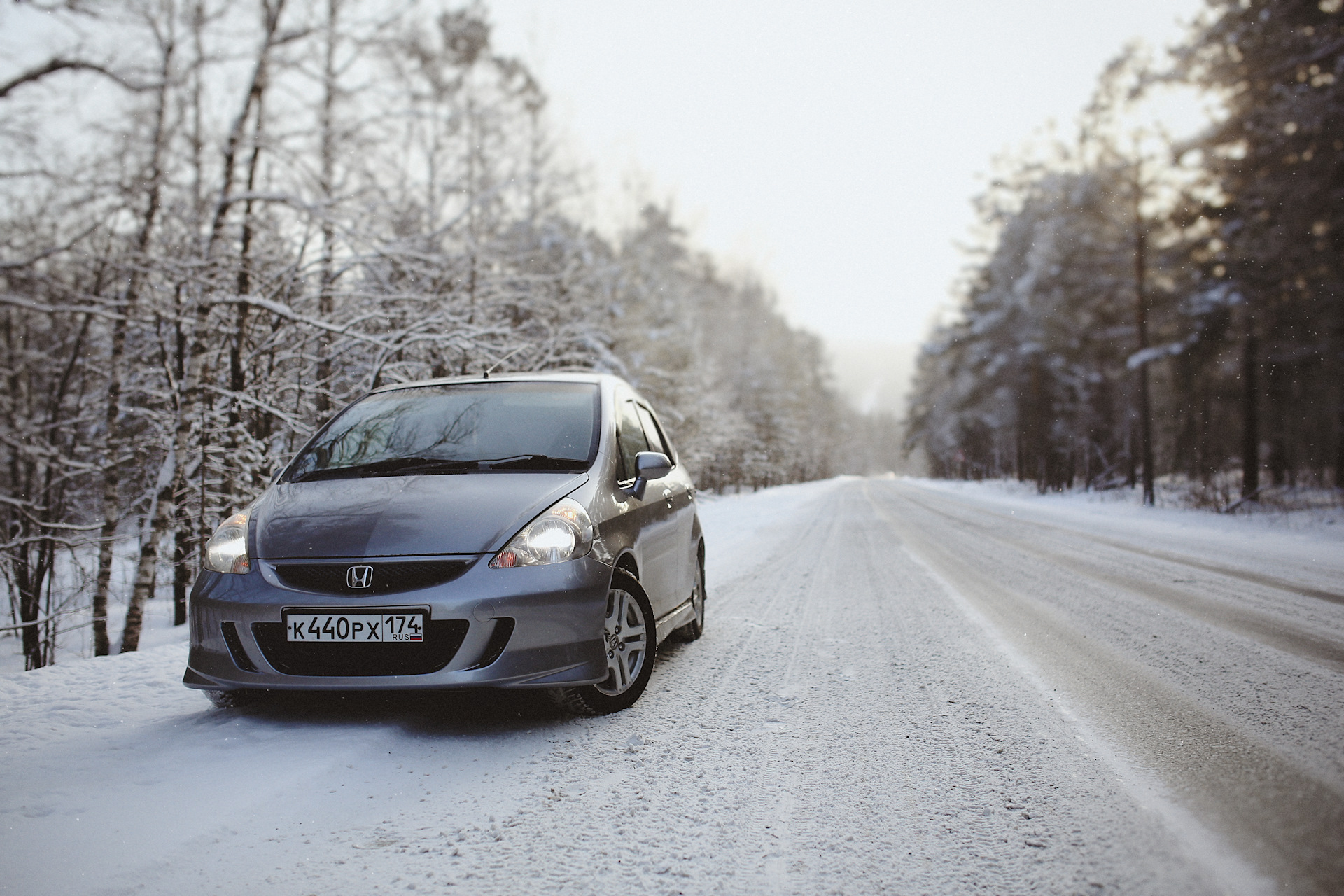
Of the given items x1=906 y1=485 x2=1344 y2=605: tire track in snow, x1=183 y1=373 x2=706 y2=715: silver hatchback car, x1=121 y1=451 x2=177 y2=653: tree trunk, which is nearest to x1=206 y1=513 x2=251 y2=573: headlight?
x1=183 y1=373 x2=706 y2=715: silver hatchback car

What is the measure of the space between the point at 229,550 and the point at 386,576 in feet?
2.84

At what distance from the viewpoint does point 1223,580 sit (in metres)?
8.02

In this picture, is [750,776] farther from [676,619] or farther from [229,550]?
[229,550]

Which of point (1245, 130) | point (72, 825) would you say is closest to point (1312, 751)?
point (72, 825)

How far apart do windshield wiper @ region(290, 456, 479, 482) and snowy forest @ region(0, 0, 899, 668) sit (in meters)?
2.48

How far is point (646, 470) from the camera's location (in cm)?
436

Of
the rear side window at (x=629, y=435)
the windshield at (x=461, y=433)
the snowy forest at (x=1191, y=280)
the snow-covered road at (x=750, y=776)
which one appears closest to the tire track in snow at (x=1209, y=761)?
the snow-covered road at (x=750, y=776)

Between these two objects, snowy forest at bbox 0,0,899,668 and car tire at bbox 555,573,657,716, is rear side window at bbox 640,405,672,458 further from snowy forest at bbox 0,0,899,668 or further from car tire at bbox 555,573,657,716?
snowy forest at bbox 0,0,899,668

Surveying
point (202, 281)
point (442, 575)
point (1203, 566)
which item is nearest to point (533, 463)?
point (442, 575)

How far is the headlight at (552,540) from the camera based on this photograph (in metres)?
3.33

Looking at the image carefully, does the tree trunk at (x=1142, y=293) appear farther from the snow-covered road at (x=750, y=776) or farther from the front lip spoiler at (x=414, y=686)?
the front lip spoiler at (x=414, y=686)

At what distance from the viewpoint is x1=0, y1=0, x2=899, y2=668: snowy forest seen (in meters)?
6.53

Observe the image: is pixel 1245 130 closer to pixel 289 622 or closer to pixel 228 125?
pixel 228 125

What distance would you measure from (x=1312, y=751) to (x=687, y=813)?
2510mm
